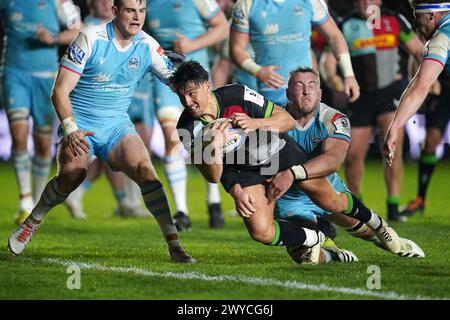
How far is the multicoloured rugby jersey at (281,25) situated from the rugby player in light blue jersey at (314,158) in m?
1.75

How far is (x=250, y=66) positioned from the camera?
10047 mm

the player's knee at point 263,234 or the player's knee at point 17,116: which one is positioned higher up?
the player's knee at point 17,116

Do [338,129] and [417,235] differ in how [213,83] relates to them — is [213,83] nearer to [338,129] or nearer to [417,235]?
[417,235]

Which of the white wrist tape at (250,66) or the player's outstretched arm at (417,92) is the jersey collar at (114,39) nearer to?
the white wrist tape at (250,66)

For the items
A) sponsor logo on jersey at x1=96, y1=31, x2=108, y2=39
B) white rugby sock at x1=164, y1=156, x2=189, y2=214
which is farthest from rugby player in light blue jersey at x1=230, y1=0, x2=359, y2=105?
sponsor logo on jersey at x1=96, y1=31, x2=108, y2=39

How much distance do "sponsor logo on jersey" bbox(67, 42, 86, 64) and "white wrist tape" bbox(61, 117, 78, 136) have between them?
496 millimetres

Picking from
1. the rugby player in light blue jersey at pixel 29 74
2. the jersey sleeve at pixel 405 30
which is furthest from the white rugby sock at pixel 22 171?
the jersey sleeve at pixel 405 30

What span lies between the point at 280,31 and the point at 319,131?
2167 mm

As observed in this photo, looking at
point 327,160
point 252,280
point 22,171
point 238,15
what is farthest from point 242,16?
point 252,280

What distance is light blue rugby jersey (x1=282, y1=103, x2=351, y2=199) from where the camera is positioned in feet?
26.8

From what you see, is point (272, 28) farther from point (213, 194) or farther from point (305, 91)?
point (213, 194)

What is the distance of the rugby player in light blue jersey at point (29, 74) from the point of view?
11781mm
